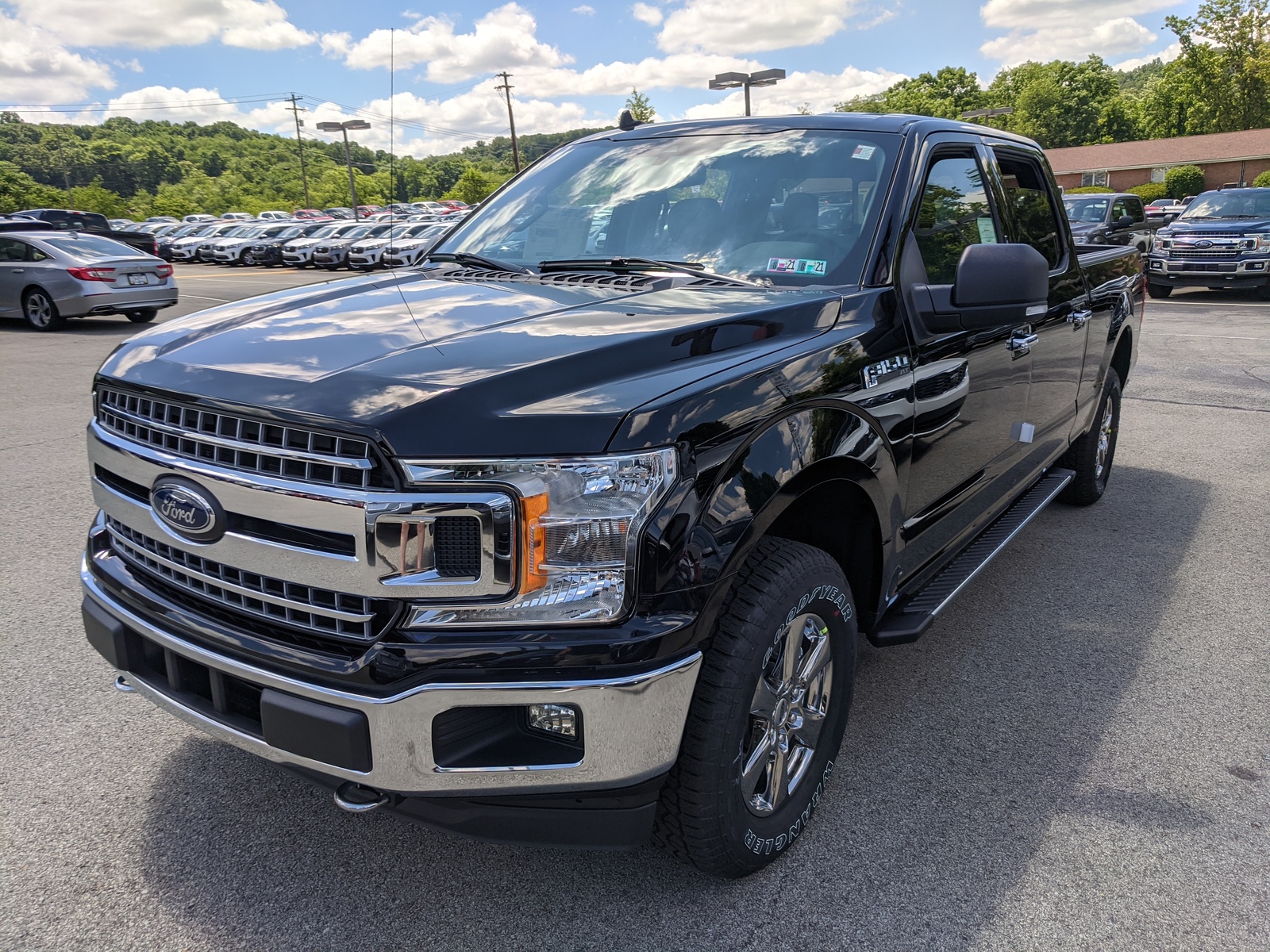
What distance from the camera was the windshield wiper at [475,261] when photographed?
11.0 feet

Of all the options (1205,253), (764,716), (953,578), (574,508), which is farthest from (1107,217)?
(574,508)

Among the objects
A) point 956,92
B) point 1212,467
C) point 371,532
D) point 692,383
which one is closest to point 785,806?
point 692,383

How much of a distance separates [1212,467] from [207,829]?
6314 millimetres

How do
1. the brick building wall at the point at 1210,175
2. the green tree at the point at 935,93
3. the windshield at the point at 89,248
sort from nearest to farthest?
the windshield at the point at 89,248 < the brick building wall at the point at 1210,175 < the green tree at the point at 935,93

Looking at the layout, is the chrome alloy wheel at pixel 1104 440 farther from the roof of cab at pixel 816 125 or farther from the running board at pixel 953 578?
the roof of cab at pixel 816 125

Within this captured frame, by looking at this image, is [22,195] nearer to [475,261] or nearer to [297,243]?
[297,243]

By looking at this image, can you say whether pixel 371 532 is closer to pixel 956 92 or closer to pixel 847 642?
pixel 847 642

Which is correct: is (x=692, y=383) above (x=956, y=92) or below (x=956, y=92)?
below

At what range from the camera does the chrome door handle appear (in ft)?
11.8

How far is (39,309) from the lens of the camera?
14.6m

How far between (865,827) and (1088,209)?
19.3 metres

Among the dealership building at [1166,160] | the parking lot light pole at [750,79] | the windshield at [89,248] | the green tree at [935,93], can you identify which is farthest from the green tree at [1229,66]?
the windshield at [89,248]

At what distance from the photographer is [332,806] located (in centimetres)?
277

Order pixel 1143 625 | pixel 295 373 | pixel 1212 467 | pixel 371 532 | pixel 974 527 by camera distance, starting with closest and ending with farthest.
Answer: pixel 371 532
pixel 295 373
pixel 974 527
pixel 1143 625
pixel 1212 467
